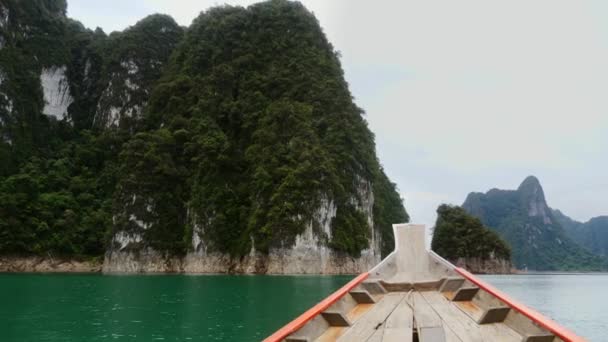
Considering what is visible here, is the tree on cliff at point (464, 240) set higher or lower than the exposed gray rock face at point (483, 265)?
higher

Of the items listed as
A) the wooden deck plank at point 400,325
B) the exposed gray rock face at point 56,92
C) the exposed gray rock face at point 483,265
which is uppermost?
the exposed gray rock face at point 56,92

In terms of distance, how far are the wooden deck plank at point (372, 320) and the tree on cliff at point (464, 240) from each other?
241 feet

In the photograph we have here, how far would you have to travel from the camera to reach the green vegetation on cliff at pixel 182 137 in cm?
5194

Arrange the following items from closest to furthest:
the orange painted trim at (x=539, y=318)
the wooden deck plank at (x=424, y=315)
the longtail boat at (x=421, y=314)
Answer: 1. the orange painted trim at (x=539, y=318)
2. the longtail boat at (x=421, y=314)
3. the wooden deck plank at (x=424, y=315)

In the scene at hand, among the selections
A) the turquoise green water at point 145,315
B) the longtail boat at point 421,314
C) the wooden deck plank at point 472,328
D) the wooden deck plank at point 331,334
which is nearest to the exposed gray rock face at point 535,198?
the turquoise green water at point 145,315

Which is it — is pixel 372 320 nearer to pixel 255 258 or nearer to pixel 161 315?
pixel 161 315

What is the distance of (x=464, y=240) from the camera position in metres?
74.9

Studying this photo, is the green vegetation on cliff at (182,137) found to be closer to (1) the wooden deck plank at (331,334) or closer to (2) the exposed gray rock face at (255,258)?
(2) the exposed gray rock face at (255,258)

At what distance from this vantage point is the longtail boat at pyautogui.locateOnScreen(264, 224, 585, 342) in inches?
131

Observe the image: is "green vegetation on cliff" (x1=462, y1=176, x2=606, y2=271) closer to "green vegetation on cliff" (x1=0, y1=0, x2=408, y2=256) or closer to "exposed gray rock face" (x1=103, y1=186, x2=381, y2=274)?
"green vegetation on cliff" (x1=0, y1=0, x2=408, y2=256)

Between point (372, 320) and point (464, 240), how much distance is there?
75227mm

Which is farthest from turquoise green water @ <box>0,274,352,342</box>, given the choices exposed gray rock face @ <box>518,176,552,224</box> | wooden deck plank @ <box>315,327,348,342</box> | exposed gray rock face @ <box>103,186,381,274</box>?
exposed gray rock face @ <box>518,176,552,224</box>

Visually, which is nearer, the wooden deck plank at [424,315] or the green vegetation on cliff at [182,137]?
the wooden deck plank at [424,315]

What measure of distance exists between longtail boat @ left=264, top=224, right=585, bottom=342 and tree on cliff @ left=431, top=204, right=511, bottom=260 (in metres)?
72.7
